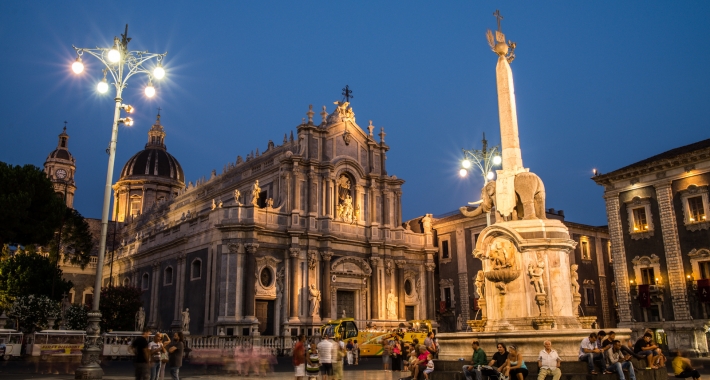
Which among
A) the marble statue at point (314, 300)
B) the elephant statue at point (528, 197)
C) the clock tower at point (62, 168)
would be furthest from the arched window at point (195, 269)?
the clock tower at point (62, 168)

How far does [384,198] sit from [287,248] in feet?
30.9

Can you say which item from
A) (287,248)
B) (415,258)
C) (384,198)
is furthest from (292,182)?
(415,258)

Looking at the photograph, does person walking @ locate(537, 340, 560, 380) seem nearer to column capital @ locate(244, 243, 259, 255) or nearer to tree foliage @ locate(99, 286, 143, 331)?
column capital @ locate(244, 243, 259, 255)

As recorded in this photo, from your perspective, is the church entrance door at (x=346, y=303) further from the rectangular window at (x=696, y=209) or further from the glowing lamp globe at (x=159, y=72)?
the glowing lamp globe at (x=159, y=72)

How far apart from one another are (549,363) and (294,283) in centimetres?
2680

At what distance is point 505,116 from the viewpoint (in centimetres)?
1739

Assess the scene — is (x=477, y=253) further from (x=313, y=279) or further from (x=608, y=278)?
(x=608, y=278)

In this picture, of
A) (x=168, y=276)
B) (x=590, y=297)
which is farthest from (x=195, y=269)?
(x=590, y=297)

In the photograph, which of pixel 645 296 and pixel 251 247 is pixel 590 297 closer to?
pixel 645 296

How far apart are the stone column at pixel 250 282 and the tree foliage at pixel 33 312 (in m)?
10.9

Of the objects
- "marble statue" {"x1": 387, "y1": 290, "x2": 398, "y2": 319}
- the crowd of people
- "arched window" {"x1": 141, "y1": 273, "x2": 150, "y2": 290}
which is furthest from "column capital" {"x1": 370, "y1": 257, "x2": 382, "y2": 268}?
the crowd of people

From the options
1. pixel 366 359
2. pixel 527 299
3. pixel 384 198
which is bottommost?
pixel 366 359

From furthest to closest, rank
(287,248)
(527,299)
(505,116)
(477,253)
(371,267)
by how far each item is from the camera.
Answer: (371,267)
(287,248)
(505,116)
(477,253)
(527,299)

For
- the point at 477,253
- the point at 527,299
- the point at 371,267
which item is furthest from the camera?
the point at 371,267
